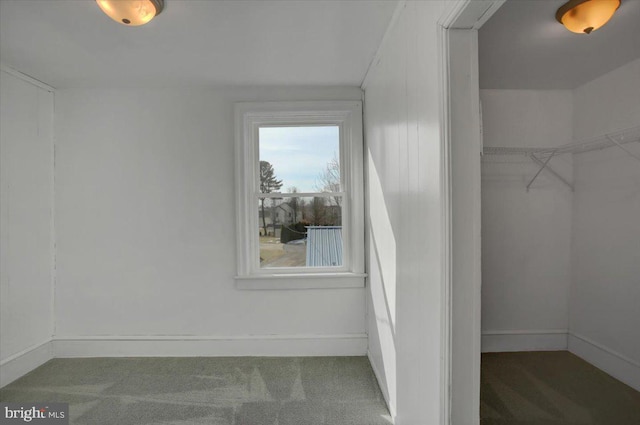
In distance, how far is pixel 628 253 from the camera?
2.27 metres

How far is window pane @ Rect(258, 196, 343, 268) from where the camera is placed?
2.89 metres

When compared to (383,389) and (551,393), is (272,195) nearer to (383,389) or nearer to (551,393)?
(383,389)

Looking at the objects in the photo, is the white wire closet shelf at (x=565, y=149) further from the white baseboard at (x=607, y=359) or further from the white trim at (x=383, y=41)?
the white baseboard at (x=607, y=359)

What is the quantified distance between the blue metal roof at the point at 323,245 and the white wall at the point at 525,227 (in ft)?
4.22

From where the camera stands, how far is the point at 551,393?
214 centimetres

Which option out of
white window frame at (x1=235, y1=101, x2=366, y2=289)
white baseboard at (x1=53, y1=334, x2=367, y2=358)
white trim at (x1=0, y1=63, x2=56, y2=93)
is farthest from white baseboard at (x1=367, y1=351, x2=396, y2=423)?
white trim at (x1=0, y1=63, x2=56, y2=93)

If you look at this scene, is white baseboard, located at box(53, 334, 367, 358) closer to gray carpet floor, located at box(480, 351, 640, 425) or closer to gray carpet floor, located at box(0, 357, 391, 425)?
gray carpet floor, located at box(0, 357, 391, 425)

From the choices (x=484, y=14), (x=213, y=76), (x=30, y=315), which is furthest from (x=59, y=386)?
(x=484, y=14)

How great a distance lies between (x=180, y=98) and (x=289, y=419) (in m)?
2.63

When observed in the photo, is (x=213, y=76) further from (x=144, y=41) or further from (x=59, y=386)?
(x=59, y=386)

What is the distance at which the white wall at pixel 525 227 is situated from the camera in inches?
104

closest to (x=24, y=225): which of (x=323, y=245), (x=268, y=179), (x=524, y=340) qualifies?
(x=268, y=179)

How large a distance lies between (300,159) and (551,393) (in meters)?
2.58

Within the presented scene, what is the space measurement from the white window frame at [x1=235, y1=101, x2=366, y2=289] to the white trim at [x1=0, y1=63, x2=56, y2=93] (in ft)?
5.22
